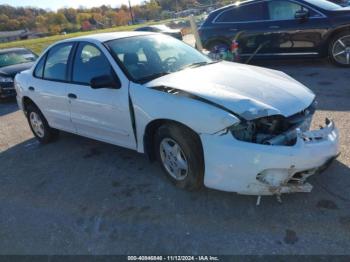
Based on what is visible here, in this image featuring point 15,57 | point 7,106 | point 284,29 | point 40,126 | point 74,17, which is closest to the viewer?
point 40,126

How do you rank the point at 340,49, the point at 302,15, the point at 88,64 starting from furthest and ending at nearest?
1. the point at 302,15
2. the point at 340,49
3. the point at 88,64

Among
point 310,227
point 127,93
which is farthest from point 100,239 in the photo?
point 310,227

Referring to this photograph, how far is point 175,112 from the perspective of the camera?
3512 mm

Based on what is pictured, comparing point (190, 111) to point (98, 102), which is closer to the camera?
point (190, 111)

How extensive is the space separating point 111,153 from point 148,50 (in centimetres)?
155

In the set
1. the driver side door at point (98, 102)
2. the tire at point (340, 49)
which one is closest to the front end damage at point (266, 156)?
the driver side door at point (98, 102)

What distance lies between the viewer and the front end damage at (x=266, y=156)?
3064mm

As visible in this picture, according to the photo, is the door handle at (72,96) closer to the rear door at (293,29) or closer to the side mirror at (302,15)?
the rear door at (293,29)

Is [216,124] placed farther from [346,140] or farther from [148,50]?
[346,140]

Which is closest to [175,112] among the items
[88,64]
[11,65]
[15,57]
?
[88,64]

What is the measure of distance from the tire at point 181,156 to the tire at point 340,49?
6.11m

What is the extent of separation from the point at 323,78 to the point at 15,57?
29.5 feet

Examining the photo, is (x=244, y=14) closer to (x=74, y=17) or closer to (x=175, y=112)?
(x=175, y=112)

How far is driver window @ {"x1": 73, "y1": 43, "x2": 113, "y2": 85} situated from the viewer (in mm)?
4410
